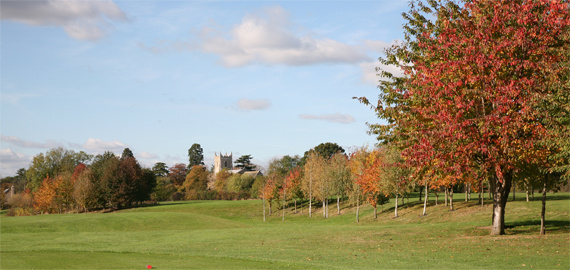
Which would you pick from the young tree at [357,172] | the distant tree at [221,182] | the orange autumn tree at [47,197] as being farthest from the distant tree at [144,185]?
the young tree at [357,172]

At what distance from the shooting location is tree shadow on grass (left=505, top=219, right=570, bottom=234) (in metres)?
28.3

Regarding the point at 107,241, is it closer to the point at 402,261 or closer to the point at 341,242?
the point at 341,242

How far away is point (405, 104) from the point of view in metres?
27.4

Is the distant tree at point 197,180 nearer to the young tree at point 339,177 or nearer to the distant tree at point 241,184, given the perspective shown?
the distant tree at point 241,184

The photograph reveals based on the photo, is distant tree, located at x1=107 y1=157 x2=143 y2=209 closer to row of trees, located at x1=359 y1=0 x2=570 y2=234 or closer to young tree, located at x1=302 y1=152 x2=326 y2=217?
young tree, located at x1=302 y1=152 x2=326 y2=217

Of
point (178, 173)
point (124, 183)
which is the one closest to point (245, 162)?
point (178, 173)

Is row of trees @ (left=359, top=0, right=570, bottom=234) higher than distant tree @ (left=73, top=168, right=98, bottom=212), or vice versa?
row of trees @ (left=359, top=0, right=570, bottom=234)

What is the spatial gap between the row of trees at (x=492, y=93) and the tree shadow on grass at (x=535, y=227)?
524 cm

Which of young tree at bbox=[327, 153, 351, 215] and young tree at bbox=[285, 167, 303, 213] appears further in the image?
Result: young tree at bbox=[285, 167, 303, 213]

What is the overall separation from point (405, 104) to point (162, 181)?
105192 millimetres

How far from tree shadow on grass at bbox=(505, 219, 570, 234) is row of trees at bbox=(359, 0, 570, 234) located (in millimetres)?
5243

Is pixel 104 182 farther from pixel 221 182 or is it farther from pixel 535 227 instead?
pixel 535 227

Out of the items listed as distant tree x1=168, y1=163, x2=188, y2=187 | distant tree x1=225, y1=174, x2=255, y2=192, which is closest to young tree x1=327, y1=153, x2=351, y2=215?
distant tree x1=225, y1=174, x2=255, y2=192

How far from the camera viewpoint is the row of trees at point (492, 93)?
21688 mm
